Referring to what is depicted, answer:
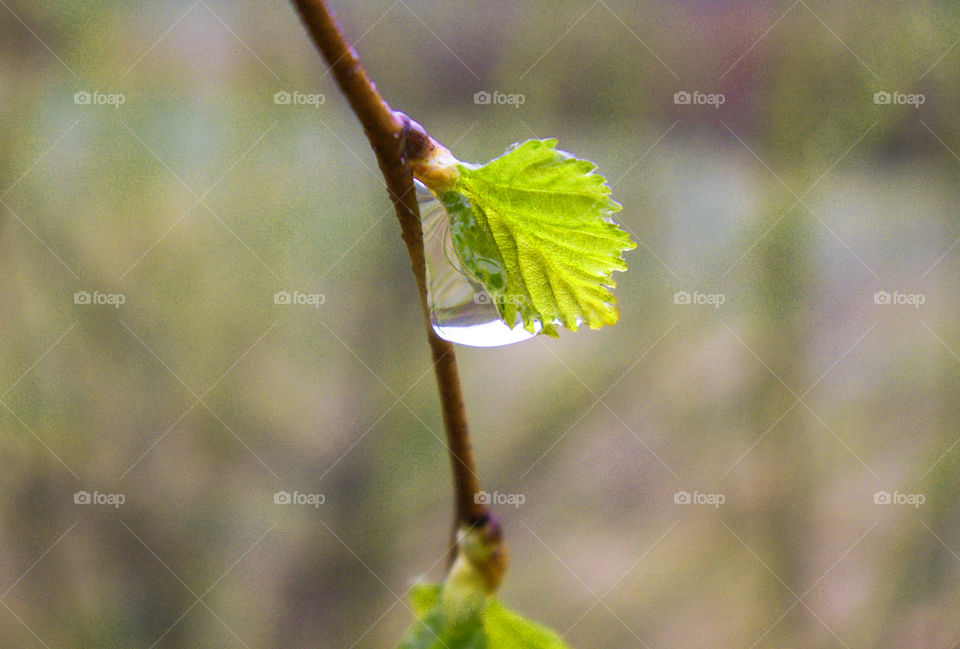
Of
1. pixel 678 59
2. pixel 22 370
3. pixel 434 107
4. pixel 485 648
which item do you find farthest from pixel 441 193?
pixel 22 370

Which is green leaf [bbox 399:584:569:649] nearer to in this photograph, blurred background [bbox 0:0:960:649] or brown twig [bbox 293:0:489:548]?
brown twig [bbox 293:0:489:548]

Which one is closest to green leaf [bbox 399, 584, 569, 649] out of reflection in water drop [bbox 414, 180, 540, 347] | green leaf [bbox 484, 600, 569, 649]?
green leaf [bbox 484, 600, 569, 649]

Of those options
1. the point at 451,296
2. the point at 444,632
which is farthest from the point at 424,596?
the point at 451,296

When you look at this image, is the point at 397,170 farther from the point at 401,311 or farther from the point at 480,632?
the point at 401,311

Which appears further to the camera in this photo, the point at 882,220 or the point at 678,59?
the point at 882,220

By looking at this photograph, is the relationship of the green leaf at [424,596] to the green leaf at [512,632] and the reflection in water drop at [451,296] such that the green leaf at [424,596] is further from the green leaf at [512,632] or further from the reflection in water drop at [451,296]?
the reflection in water drop at [451,296]

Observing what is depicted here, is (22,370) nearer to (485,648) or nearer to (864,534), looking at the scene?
(485,648)

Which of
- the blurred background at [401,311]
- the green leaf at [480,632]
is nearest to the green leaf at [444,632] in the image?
the green leaf at [480,632]
